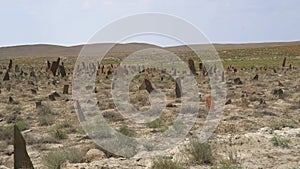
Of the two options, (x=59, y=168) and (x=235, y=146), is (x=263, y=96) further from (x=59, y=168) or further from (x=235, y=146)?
(x=59, y=168)

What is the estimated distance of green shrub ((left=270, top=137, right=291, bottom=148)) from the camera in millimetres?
8242

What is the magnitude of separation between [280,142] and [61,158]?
4254 millimetres

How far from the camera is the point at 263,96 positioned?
55.1 feet

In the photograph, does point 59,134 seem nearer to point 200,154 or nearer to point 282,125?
point 200,154

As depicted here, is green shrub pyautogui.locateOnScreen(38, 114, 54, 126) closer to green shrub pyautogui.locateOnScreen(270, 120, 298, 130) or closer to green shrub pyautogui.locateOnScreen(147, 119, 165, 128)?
green shrub pyautogui.locateOnScreen(147, 119, 165, 128)

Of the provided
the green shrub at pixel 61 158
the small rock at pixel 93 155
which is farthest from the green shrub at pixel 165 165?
the green shrub at pixel 61 158

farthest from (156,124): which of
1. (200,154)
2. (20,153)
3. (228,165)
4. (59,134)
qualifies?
(20,153)

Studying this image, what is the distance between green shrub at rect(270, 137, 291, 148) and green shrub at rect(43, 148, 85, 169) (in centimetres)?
381

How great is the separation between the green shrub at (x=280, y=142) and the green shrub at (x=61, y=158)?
381cm

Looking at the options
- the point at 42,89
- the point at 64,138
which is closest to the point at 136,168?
the point at 64,138

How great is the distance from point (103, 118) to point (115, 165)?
5634 millimetres

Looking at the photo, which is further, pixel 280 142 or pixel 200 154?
pixel 280 142

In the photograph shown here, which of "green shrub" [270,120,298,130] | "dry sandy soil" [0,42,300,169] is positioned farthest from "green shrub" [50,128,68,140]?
"green shrub" [270,120,298,130]

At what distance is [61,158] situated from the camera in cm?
749
